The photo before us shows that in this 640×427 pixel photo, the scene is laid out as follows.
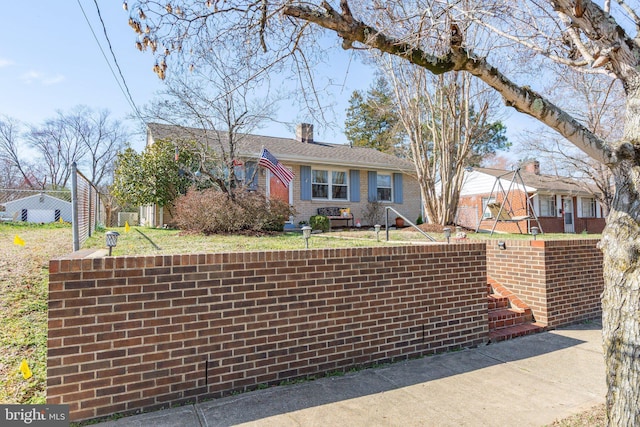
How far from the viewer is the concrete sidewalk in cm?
290

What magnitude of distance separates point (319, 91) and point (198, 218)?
5.48 metres

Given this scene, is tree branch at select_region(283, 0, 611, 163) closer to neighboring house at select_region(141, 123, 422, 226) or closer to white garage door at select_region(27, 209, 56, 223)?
neighboring house at select_region(141, 123, 422, 226)

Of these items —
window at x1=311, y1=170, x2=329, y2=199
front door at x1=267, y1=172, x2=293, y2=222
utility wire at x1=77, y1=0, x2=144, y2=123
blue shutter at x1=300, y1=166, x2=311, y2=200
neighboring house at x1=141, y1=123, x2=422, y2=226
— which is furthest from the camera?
window at x1=311, y1=170, x2=329, y2=199

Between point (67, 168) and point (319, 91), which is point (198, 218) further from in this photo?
point (67, 168)

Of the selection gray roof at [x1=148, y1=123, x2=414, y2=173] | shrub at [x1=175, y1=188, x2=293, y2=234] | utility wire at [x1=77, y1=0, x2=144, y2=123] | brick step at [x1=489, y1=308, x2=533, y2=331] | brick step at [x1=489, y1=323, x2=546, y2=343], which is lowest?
brick step at [x1=489, y1=323, x2=546, y2=343]

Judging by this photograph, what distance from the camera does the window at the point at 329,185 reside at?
14.3 metres

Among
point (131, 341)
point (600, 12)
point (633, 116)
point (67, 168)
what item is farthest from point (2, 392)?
point (67, 168)

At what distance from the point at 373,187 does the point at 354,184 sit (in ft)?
3.57

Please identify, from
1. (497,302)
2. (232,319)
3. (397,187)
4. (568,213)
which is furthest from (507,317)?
(568,213)

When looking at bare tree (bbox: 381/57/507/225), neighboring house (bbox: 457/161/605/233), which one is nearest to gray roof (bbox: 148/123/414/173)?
bare tree (bbox: 381/57/507/225)

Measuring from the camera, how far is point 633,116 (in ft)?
8.88

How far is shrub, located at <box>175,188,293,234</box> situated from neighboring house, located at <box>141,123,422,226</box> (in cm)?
259

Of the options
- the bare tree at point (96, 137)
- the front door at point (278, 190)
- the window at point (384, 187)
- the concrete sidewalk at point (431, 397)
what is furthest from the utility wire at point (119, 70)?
the bare tree at point (96, 137)

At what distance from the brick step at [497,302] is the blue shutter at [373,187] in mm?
9693
